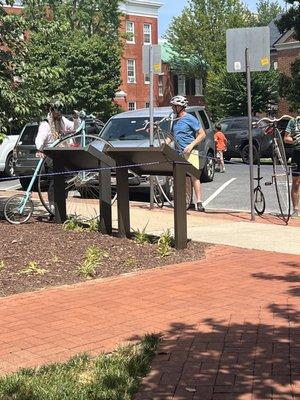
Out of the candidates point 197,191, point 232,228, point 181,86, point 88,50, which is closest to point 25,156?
point 197,191

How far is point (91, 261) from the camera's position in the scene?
6.86 metres

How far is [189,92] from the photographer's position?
6794 cm

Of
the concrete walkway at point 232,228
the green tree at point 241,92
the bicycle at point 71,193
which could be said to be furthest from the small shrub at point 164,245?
the green tree at point 241,92

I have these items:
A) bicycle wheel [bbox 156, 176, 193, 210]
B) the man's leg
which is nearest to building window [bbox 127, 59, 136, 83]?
bicycle wheel [bbox 156, 176, 193, 210]

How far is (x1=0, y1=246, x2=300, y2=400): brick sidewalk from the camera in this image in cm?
389

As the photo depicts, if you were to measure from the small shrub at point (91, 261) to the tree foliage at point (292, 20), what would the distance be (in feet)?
81.9

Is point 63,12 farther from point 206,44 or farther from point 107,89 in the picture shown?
point 206,44

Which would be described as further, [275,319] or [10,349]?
[275,319]

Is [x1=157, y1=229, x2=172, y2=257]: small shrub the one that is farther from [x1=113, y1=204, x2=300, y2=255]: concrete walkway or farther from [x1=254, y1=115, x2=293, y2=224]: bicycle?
[x1=254, y1=115, x2=293, y2=224]: bicycle

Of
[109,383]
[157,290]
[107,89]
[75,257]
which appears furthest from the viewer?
[107,89]

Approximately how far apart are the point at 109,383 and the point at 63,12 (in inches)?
1888

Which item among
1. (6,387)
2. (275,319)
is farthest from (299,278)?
(6,387)

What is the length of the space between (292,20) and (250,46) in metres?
20.9

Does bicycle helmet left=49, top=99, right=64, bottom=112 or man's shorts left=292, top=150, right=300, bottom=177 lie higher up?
bicycle helmet left=49, top=99, right=64, bottom=112
